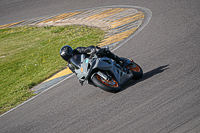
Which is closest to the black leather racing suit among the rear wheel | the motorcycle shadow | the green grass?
the rear wheel

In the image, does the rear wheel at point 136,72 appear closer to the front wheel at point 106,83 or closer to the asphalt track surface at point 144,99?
the asphalt track surface at point 144,99

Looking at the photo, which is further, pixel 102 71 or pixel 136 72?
pixel 136 72

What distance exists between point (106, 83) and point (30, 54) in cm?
712

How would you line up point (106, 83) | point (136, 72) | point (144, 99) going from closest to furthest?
point (144, 99)
point (106, 83)
point (136, 72)

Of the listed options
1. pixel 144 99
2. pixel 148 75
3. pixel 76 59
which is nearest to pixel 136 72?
pixel 148 75

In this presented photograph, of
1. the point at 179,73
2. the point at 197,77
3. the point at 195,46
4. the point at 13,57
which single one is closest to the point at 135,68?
the point at 179,73

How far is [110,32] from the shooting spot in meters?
12.1

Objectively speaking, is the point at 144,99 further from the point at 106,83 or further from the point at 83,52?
the point at 83,52

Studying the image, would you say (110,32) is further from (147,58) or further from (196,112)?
(196,112)

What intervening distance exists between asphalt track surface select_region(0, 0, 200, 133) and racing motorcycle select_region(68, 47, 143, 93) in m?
0.23

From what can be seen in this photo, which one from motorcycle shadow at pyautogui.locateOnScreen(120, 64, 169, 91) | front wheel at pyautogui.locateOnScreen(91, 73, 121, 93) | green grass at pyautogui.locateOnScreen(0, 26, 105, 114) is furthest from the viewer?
green grass at pyautogui.locateOnScreen(0, 26, 105, 114)

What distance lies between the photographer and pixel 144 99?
611cm

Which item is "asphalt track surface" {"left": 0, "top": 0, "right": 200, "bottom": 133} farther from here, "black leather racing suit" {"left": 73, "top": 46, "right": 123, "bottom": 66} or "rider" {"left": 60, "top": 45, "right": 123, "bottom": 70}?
"rider" {"left": 60, "top": 45, "right": 123, "bottom": 70}

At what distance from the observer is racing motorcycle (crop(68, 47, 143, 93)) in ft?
21.5
